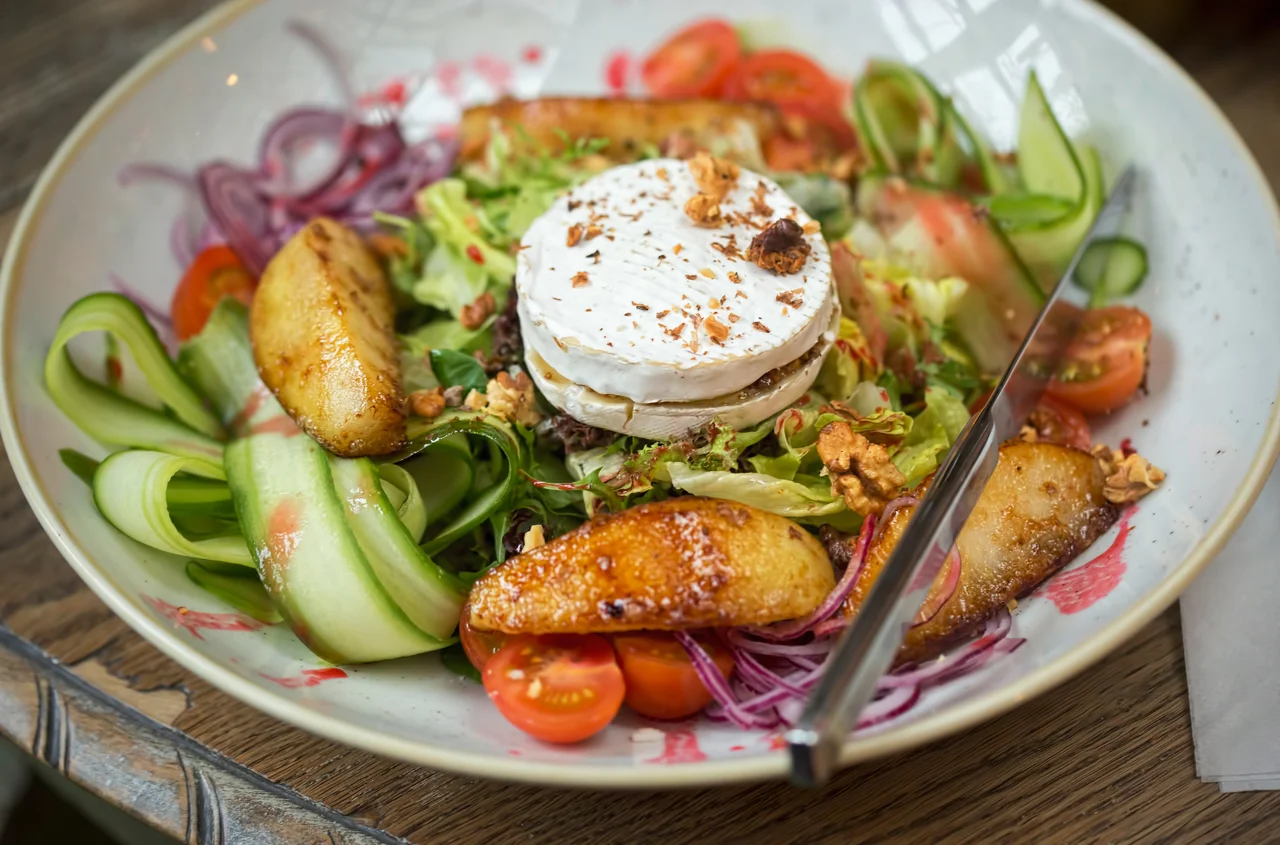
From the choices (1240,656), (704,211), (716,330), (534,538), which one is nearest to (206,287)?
(534,538)

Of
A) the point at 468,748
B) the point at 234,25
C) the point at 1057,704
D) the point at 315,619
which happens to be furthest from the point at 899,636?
the point at 234,25

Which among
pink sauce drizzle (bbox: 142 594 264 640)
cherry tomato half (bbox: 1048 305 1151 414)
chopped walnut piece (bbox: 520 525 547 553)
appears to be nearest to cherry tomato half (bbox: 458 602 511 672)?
chopped walnut piece (bbox: 520 525 547 553)

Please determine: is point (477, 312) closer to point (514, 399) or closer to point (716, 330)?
point (514, 399)

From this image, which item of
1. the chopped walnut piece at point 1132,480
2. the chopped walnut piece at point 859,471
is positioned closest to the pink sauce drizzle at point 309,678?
the chopped walnut piece at point 859,471

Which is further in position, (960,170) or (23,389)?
(960,170)

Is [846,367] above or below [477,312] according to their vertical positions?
below

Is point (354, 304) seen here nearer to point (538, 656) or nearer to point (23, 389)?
point (23, 389)
